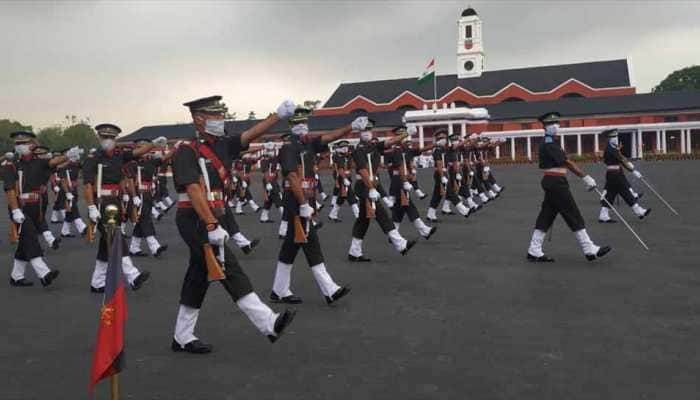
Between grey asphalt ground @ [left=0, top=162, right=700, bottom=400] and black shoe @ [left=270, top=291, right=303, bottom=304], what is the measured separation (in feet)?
0.49

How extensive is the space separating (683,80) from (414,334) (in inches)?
3978

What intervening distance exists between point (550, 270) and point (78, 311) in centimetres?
611

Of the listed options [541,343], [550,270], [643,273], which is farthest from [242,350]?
[643,273]

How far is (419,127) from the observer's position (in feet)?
198

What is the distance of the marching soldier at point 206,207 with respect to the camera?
5.26 metres

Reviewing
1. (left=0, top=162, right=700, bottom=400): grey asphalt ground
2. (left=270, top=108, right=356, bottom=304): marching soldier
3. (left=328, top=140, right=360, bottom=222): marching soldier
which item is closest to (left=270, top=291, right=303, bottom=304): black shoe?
(left=270, top=108, right=356, bottom=304): marching soldier

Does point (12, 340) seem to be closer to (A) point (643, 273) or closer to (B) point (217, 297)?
(B) point (217, 297)

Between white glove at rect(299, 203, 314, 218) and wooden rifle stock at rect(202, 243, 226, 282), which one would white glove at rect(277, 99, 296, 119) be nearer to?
wooden rifle stock at rect(202, 243, 226, 282)

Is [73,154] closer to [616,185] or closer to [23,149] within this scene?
[23,149]

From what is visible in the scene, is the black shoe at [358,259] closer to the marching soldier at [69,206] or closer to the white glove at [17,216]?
the white glove at [17,216]

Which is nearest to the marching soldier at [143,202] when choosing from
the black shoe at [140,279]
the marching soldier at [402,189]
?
the black shoe at [140,279]

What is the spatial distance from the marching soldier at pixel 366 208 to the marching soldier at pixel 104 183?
10.8 feet

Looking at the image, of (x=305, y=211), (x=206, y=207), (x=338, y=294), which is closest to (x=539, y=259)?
(x=338, y=294)

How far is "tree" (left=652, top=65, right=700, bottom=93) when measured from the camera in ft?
298
